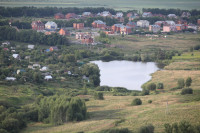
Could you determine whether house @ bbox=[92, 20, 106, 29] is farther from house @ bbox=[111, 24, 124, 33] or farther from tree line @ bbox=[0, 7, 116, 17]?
tree line @ bbox=[0, 7, 116, 17]

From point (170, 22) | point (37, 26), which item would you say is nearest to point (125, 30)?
point (170, 22)

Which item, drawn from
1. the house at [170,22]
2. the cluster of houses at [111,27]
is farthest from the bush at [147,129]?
the house at [170,22]

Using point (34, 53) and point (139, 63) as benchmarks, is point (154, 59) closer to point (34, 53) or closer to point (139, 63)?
point (139, 63)

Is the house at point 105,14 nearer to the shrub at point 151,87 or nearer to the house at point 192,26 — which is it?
the house at point 192,26

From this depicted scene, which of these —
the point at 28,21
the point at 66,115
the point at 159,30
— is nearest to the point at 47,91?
the point at 66,115

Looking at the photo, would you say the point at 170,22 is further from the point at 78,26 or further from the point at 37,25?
the point at 37,25
